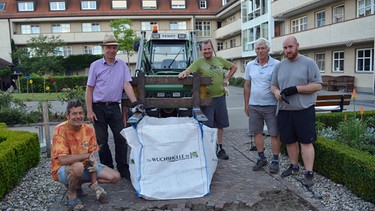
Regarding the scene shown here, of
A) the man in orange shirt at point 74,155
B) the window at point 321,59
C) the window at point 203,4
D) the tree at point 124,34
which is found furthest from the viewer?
the window at point 203,4

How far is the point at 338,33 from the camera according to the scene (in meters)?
21.6

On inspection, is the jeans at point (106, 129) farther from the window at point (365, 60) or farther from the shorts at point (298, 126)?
the window at point (365, 60)

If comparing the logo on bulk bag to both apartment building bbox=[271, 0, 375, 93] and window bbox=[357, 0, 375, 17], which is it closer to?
apartment building bbox=[271, 0, 375, 93]

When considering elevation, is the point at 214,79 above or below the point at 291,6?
below

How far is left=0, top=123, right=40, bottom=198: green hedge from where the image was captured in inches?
185

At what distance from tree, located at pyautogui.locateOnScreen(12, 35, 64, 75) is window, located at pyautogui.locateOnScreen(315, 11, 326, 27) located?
92.7ft

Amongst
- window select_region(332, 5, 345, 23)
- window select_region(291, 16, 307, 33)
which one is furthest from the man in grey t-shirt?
window select_region(291, 16, 307, 33)

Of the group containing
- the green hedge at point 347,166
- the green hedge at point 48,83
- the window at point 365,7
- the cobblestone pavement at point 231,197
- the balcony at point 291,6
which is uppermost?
the balcony at point 291,6

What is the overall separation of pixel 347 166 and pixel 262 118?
1.48m

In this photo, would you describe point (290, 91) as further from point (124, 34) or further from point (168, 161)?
point (124, 34)

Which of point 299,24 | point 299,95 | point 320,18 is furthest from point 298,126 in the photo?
point 299,24

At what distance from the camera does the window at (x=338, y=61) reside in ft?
77.4

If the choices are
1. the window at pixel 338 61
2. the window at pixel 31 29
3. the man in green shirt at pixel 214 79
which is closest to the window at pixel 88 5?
the window at pixel 31 29

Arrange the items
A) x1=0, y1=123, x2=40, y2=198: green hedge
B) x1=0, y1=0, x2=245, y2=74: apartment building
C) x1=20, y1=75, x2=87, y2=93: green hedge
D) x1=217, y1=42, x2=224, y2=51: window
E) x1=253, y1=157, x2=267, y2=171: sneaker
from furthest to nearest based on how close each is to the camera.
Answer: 1. x1=217, y1=42, x2=224, y2=51: window
2. x1=0, y1=0, x2=245, y2=74: apartment building
3. x1=20, y1=75, x2=87, y2=93: green hedge
4. x1=253, y1=157, x2=267, y2=171: sneaker
5. x1=0, y1=123, x2=40, y2=198: green hedge
